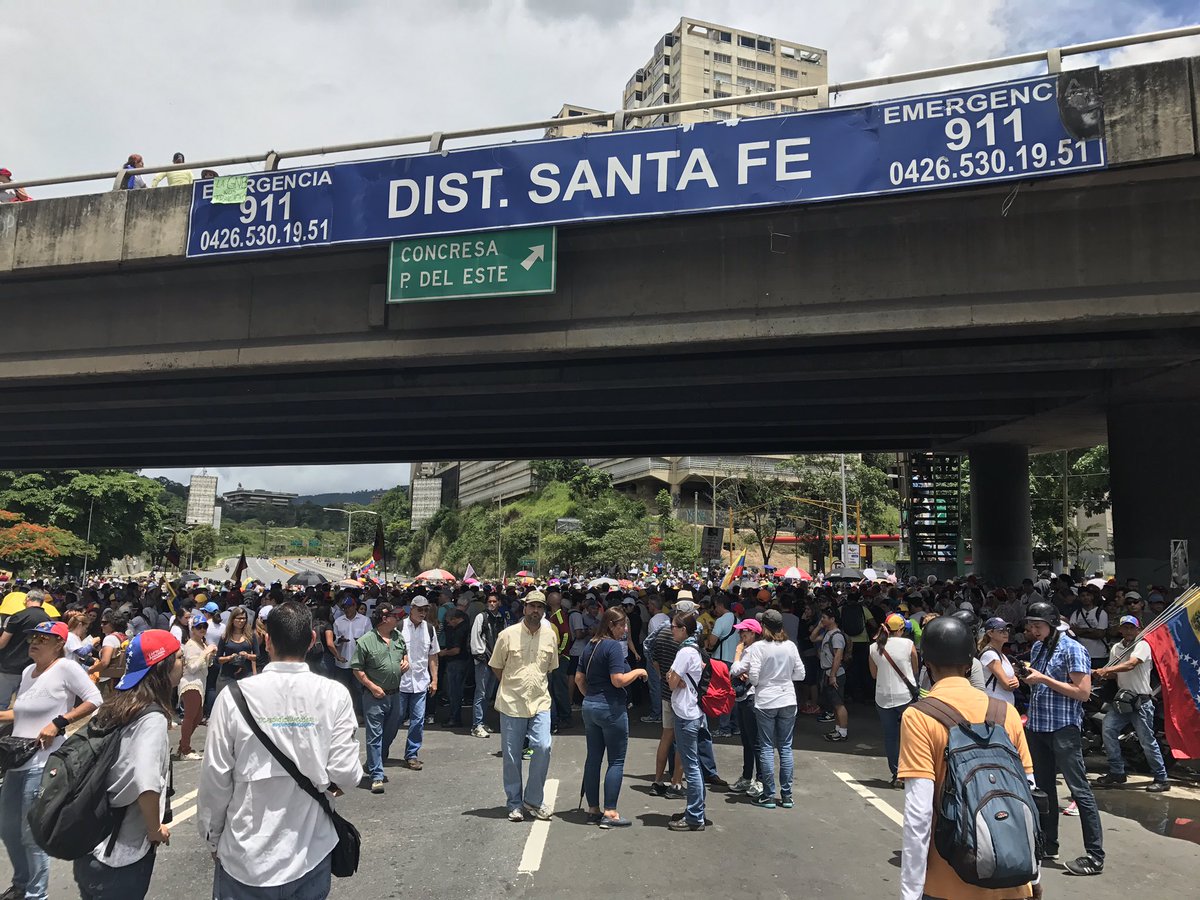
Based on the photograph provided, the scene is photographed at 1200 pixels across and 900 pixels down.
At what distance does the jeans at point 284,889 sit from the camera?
9.96ft

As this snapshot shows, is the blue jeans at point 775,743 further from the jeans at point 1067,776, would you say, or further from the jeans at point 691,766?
the jeans at point 1067,776

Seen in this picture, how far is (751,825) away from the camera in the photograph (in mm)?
6648

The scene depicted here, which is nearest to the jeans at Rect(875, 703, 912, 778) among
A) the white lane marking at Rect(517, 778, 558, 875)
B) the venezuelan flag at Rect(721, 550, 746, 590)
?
the white lane marking at Rect(517, 778, 558, 875)

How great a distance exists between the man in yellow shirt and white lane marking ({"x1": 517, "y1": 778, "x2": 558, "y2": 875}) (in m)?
0.16

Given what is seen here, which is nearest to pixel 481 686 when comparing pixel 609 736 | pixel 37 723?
pixel 609 736

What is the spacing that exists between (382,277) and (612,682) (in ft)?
23.5

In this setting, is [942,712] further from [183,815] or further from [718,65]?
[718,65]

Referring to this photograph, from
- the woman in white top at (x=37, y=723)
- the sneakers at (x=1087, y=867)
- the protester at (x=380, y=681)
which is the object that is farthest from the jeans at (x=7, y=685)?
the sneakers at (x=1087, y=867)

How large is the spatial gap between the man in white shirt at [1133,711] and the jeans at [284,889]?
735 cm

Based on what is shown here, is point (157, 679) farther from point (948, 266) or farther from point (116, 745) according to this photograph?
point (948, 266)

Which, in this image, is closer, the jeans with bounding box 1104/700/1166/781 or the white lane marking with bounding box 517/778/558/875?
the white lane marking with bounding box 517/778/558/875

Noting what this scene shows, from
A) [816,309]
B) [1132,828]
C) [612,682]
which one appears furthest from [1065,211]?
[612,682]

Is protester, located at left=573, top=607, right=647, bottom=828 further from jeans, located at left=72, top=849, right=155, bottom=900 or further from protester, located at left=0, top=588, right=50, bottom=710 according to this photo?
protester, located at left=0, top=588, right=50, bottom=710

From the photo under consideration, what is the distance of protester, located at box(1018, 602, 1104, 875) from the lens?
5723 millimetres
